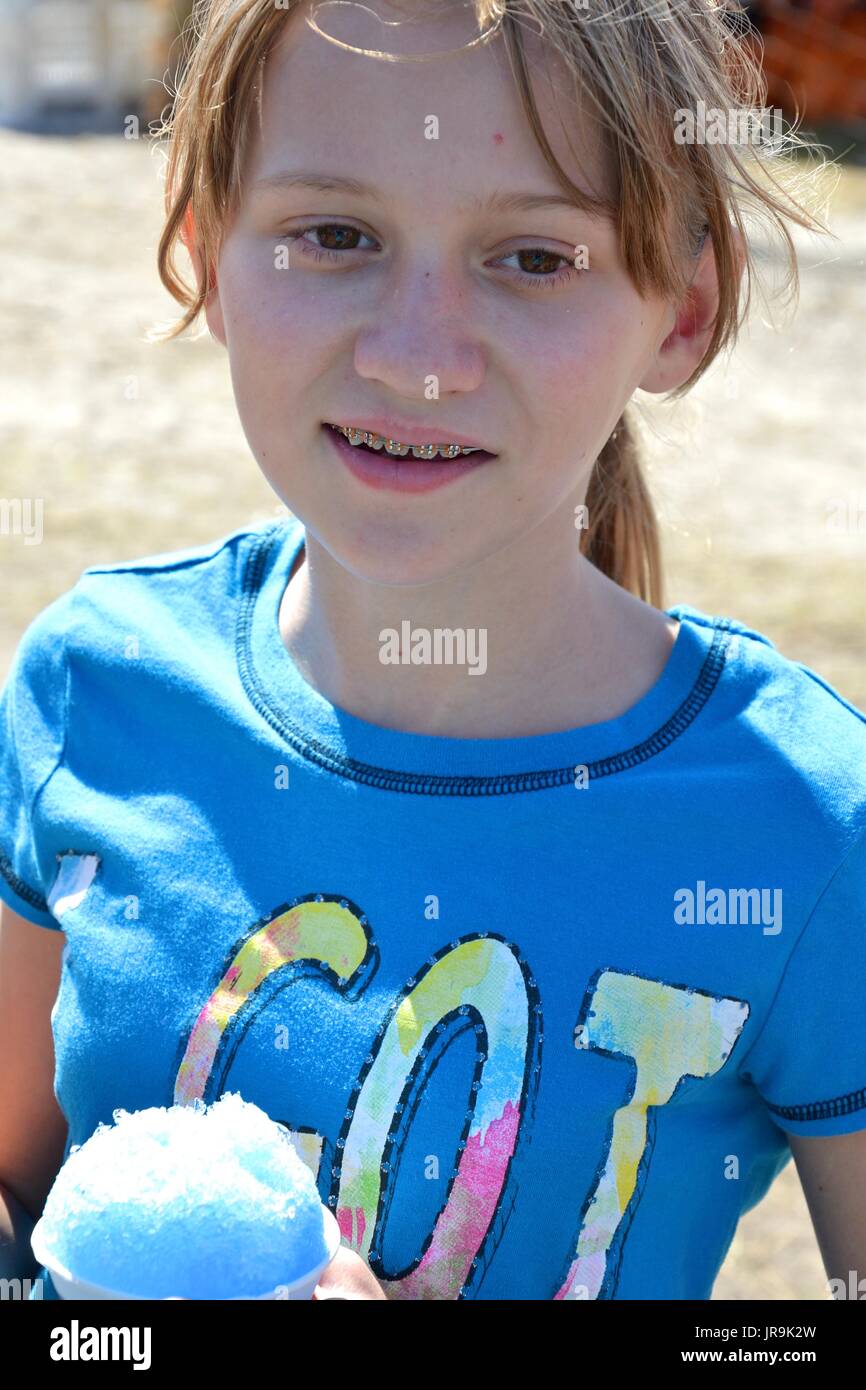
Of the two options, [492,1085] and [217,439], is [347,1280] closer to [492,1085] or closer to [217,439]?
[492,1085]

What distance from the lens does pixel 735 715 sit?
174 centimetres

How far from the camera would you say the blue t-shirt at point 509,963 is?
162 cm

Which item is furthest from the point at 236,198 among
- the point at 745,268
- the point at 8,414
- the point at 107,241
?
the point at 107,241

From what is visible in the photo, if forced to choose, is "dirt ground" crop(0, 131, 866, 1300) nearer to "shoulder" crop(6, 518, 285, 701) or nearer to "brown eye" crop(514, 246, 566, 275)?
"shoulder" crop(6, 518, 285, 701)

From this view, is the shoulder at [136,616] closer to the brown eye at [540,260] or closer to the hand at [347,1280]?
the brown eye at [540,260]

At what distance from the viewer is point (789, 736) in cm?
171

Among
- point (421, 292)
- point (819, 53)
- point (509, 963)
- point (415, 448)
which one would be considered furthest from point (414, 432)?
point (819, 53)

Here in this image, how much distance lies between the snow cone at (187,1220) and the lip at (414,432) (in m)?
0.64

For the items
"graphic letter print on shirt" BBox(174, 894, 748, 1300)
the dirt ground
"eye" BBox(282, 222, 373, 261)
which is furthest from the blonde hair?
the dirt ground
